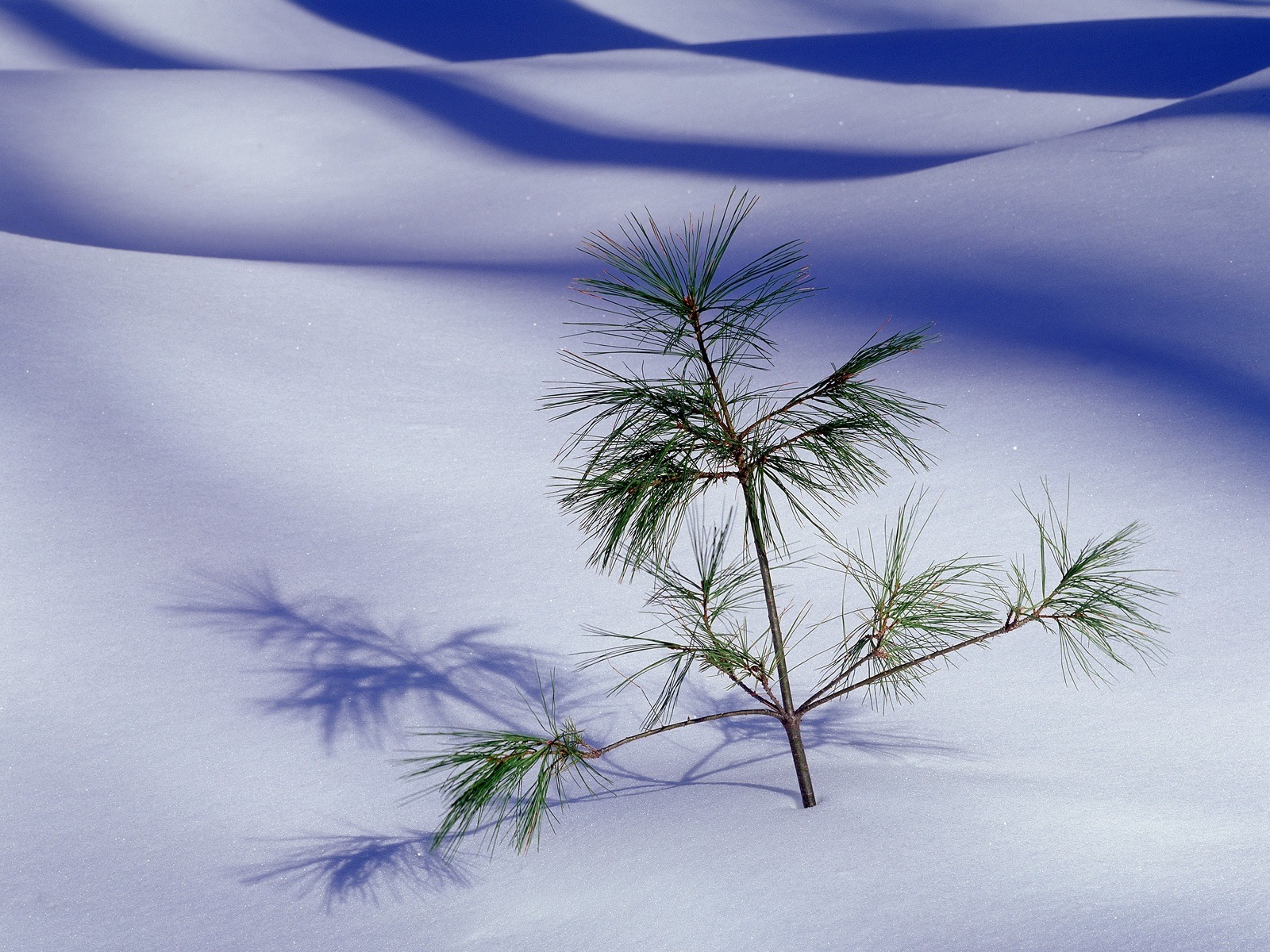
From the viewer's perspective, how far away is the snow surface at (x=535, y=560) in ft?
5.38

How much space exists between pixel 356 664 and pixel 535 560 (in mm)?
517

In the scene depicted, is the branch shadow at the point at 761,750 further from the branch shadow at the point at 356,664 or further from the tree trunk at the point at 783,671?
the branch shadow at the point at 356,664

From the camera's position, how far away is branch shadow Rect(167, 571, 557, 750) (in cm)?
228

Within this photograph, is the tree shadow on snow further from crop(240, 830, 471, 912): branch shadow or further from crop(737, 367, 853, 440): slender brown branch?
crop(737, 367, 853, 440): slender brown branch

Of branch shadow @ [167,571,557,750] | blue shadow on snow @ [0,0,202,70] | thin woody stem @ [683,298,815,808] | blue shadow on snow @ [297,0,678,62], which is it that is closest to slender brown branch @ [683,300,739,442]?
thin woody stem @ [683,298,815,808]

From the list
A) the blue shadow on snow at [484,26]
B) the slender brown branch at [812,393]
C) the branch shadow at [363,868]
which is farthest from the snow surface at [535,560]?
the blue shadow on snow at [484,26]

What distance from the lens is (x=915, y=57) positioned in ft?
27.0

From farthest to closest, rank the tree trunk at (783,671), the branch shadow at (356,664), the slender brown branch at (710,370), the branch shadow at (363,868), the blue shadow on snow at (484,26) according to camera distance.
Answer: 1. the blue shadow on snow at (484,26)
2. the branch shadow at (356,664)
3. the branch shadow at (363,868)
4. the tree trunk at (783,671)
5. the slender brown branch at (710,370)

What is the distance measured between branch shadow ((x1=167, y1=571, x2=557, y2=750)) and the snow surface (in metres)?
0.01

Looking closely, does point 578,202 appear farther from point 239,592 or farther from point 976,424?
point 239,592

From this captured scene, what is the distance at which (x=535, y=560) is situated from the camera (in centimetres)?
278

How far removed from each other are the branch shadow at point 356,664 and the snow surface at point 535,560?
0.03ft

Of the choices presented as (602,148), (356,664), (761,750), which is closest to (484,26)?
(602,148)

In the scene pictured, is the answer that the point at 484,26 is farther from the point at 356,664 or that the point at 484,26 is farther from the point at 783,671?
the point at 783,671
